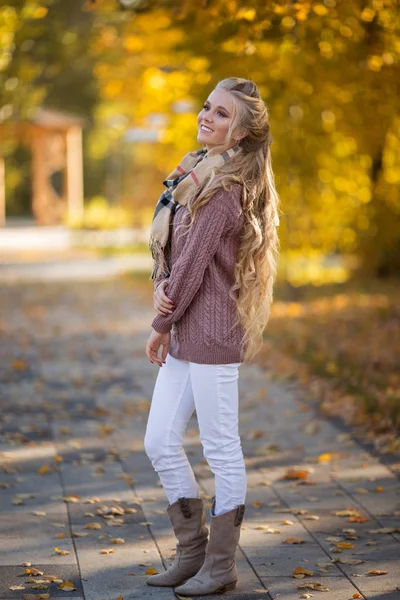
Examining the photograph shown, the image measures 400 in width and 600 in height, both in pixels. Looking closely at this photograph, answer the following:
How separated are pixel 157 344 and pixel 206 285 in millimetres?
275

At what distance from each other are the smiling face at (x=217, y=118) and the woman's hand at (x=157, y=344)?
0.70 m

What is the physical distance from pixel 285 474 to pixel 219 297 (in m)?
2.28

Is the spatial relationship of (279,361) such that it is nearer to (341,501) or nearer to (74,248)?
(341,501)

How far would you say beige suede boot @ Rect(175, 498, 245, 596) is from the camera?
3.75m

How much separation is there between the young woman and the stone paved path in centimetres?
41

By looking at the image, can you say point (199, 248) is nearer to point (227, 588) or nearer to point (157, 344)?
point (157, 344)

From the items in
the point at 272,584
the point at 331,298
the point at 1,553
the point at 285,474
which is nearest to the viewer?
the point at 272,584

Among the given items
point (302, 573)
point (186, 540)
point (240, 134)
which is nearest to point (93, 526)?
point (186, 540)

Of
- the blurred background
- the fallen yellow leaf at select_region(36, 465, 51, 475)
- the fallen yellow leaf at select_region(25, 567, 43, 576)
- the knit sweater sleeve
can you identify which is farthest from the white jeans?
the blurred background

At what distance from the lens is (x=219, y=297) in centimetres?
365

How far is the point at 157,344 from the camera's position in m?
3.66

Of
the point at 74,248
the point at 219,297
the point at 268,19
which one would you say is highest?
the point at 268,19

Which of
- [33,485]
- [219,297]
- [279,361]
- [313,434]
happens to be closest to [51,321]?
[279,361]

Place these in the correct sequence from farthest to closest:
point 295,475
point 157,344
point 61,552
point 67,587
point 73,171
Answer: point 73,171 < point 295,475 < point 61,552 < point 67,587 < point 157,344
